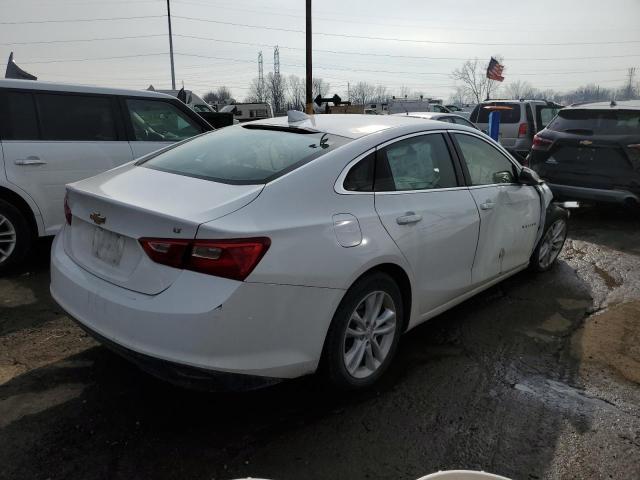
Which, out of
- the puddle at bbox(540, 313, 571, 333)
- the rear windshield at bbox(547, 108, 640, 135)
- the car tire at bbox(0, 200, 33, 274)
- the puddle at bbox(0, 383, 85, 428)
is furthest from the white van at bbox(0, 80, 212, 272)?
the rear windshield at bbox(547, 108, 640, 135)

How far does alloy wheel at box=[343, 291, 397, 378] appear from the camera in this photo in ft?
9.46

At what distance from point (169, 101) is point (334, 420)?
445cm

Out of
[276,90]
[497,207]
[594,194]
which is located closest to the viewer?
[497,207]

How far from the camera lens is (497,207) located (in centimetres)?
396

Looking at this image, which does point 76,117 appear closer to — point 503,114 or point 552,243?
point 552,243

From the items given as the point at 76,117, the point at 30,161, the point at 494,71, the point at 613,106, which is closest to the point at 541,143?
the point at 613,106

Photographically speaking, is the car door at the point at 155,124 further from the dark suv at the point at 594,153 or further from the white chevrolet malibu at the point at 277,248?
the dark suv at the point at 594,153

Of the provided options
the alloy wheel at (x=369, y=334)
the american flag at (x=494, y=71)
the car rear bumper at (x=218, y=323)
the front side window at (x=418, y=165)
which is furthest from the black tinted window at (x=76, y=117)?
the american flag at (x=494, y=71)

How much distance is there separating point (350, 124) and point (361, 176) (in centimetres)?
60

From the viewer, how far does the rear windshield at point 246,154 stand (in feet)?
9.25

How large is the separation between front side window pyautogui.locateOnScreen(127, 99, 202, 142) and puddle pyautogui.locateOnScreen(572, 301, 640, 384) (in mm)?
4537

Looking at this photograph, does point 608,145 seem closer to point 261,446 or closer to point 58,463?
point 261,446

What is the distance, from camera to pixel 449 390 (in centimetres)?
309

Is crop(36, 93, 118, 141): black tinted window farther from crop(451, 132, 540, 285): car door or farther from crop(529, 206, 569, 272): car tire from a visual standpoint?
crop(529, 206, 569, 272): car tire
